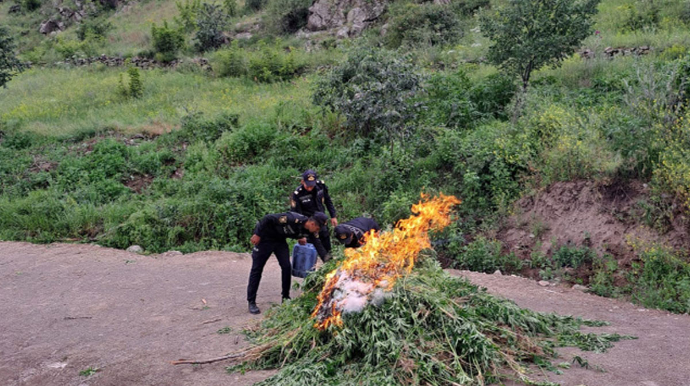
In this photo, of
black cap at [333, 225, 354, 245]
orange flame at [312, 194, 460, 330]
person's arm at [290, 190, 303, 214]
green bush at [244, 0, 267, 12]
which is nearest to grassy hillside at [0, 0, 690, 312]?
person's arm at [290, 190, 303, 214]

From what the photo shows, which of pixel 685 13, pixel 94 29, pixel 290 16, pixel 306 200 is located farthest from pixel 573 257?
pixel 94 29

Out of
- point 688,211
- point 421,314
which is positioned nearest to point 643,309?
point 688,211

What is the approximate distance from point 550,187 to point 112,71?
21.2 meters

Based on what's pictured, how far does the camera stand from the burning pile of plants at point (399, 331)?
4.56 meters

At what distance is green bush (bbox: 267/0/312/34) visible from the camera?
26266 mm

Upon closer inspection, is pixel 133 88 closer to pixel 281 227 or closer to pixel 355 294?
pixel 281 227

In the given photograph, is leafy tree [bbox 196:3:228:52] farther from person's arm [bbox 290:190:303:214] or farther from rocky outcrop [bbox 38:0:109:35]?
person's arm [bbox 290:190:303:214]

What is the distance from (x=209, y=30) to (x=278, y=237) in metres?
21.0

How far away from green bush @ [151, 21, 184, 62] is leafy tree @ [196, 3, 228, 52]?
0.88 m

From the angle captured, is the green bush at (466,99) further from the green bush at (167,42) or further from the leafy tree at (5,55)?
the green bush at (167,42)

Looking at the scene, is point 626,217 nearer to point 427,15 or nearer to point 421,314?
point 421,314

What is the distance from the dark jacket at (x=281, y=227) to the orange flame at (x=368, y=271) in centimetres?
111

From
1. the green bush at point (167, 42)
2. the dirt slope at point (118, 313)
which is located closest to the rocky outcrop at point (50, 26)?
the green bush at point (167, 42)

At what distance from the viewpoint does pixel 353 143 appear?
13.1 meters
